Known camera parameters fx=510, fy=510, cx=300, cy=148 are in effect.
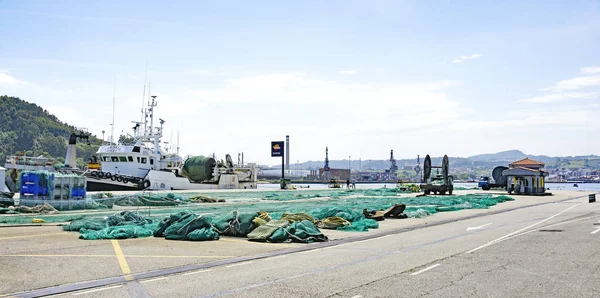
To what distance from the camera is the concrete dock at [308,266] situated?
25.7ft

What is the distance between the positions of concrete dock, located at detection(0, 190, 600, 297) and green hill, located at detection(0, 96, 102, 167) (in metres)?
155

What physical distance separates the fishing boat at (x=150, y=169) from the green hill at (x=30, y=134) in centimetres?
10724

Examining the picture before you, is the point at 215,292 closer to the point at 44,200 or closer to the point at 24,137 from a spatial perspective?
the point at 44,200

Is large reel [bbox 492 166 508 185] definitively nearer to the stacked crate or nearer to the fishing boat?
the fishing boat

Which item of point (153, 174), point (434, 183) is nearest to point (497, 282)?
point (434, 183)

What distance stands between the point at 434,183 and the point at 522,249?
1430 inches

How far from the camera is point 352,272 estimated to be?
938 cm

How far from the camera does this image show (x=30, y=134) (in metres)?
176

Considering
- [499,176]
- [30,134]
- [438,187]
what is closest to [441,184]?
[438,187]

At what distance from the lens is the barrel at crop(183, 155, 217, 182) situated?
58.3 m

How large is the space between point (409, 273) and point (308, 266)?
77.8 inches

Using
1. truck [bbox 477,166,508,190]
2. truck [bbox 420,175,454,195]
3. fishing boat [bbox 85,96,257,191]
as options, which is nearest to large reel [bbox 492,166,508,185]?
truck [bbox 477,166,508,190]

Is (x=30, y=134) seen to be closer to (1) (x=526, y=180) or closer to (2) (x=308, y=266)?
(1) (x=526, y=180)

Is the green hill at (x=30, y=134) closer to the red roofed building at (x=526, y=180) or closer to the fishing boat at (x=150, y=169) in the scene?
the fishing boat at (x=150, y=169)
